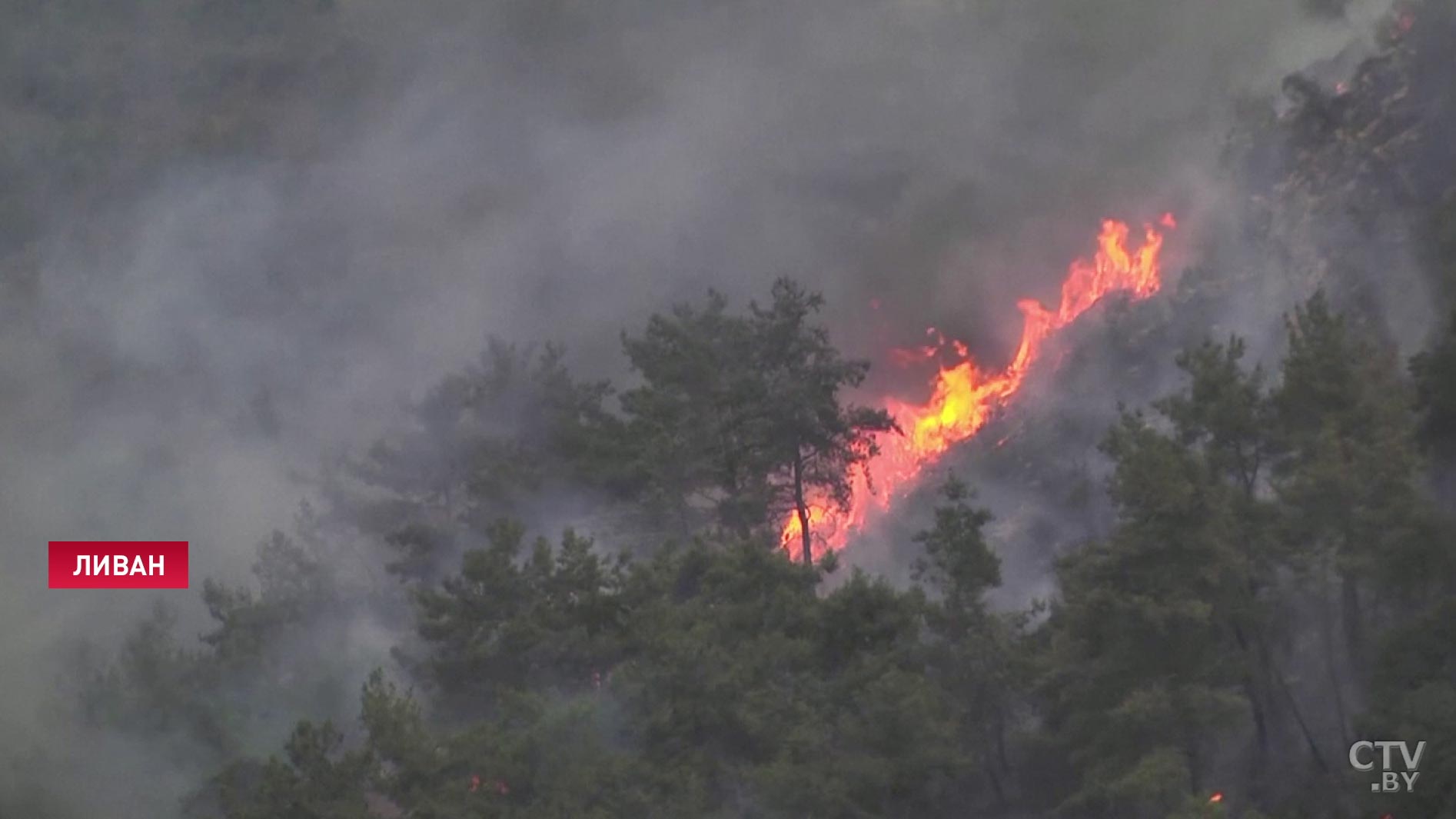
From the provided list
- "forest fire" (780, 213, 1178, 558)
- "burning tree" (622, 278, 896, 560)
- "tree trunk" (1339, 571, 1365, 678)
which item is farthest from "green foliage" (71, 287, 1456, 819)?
"forest fire" (780, 213, 1178, 558)

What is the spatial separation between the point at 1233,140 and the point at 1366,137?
26.8 ft

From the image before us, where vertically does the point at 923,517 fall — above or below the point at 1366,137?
below

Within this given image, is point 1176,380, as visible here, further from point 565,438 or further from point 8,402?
point 8,402

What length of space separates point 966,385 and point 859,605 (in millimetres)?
31631

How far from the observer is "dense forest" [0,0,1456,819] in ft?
96.8

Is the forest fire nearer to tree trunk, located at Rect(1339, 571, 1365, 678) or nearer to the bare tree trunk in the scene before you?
the bare tree trunk

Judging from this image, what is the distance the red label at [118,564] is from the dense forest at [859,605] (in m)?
3.74

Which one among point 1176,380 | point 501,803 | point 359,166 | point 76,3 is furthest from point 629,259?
point 501,803

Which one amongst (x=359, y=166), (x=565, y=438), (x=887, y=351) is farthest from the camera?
(x=359, y=166)

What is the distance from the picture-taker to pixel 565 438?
160ft

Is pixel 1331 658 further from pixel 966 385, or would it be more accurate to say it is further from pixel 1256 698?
pixel 966 385

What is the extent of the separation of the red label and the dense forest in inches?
147

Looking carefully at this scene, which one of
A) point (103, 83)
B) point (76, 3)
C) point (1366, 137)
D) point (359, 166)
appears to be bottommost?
point (1366, 137)

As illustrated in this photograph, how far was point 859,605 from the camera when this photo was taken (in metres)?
33.1
